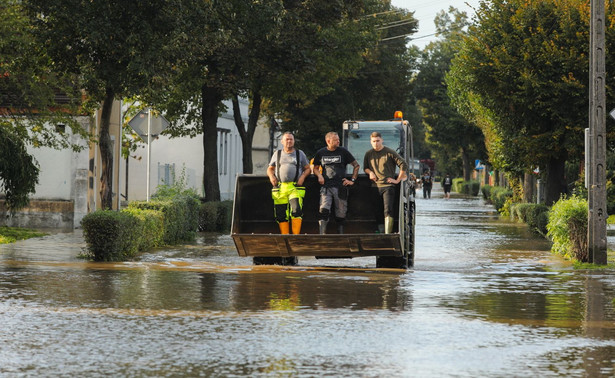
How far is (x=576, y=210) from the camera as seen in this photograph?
69.0ft

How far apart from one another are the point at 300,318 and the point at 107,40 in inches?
429

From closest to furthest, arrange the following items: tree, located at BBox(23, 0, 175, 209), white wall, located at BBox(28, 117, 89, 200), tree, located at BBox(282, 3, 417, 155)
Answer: tree, located at BBox(23, 0, 175, 209)
white wall, located at BBox(28, 117, 89, 200)
tree, located at BBox(282, 3, 417, 155)

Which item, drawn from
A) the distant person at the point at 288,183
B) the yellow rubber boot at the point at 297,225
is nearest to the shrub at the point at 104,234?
the distant person at the point at 288,183

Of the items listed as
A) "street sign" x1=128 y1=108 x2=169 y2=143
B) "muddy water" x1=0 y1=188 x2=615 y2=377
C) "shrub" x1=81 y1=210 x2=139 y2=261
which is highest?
"street sign" x1=128 y1=108 x2=169 y2=143

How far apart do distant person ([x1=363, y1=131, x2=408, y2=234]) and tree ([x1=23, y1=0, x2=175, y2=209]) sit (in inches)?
209

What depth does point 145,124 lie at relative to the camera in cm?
2880

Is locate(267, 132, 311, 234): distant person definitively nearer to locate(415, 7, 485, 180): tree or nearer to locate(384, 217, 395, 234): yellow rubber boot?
locate(384, 217, 395, 234): yellow rubber boot

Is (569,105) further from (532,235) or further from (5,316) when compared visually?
(5,316)

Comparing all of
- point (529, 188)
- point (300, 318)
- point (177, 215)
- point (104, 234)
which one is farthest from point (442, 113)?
point (300, 318)

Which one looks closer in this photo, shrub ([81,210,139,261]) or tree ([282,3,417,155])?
shrub ([81,210,139,261])

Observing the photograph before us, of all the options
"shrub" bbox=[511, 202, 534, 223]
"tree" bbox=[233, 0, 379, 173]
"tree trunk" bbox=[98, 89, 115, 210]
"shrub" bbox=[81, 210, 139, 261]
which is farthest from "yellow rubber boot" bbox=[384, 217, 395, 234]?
"shrub" bbox=[511, 202, 534, 223]

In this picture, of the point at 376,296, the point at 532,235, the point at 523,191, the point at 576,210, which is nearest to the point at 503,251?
the point at 576,210

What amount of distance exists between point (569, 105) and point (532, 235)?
367 cm

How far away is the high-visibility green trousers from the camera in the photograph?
1797 cm
